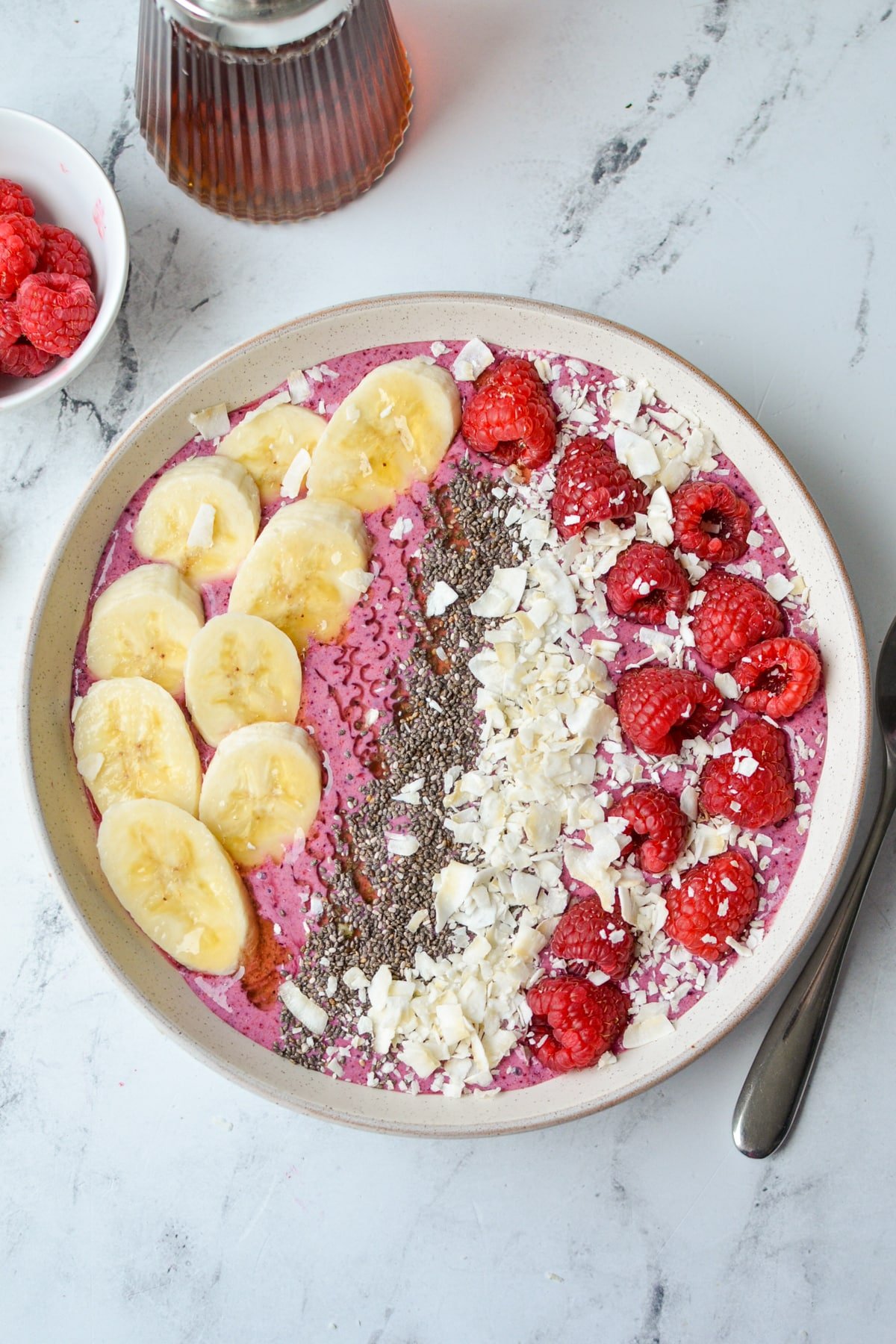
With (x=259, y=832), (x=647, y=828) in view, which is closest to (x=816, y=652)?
(x=647, y=828)

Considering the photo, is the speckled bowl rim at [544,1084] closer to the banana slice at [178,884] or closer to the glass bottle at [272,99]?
the banana slice at [178,884]

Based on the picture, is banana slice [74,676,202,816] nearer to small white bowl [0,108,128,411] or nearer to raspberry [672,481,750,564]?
small white bowl [0,108,128,411]

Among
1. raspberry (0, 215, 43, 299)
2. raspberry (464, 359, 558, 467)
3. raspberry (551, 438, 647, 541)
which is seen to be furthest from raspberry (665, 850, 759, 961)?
raspberry (0, 215, 43, 299)

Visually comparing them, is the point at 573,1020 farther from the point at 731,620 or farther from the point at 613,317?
the point at 613,317

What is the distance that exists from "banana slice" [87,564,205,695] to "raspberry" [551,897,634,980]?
1.84ft

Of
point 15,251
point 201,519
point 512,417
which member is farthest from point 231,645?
point 15,251

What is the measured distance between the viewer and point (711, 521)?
1.39m

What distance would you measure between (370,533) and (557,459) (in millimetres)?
253

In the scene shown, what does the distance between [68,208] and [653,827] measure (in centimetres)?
109

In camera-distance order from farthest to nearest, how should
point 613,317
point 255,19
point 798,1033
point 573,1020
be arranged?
point 613,317 < point 798,1033 < point 573,1020 < point 255,19

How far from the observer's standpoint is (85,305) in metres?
1.39

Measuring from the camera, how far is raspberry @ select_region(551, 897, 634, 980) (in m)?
1.31

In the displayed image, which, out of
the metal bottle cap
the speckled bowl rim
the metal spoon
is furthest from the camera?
the metal spoon

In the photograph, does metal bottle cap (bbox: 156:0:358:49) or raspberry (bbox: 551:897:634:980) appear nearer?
metal bottle cap (bbox: 156:0:358:49)
